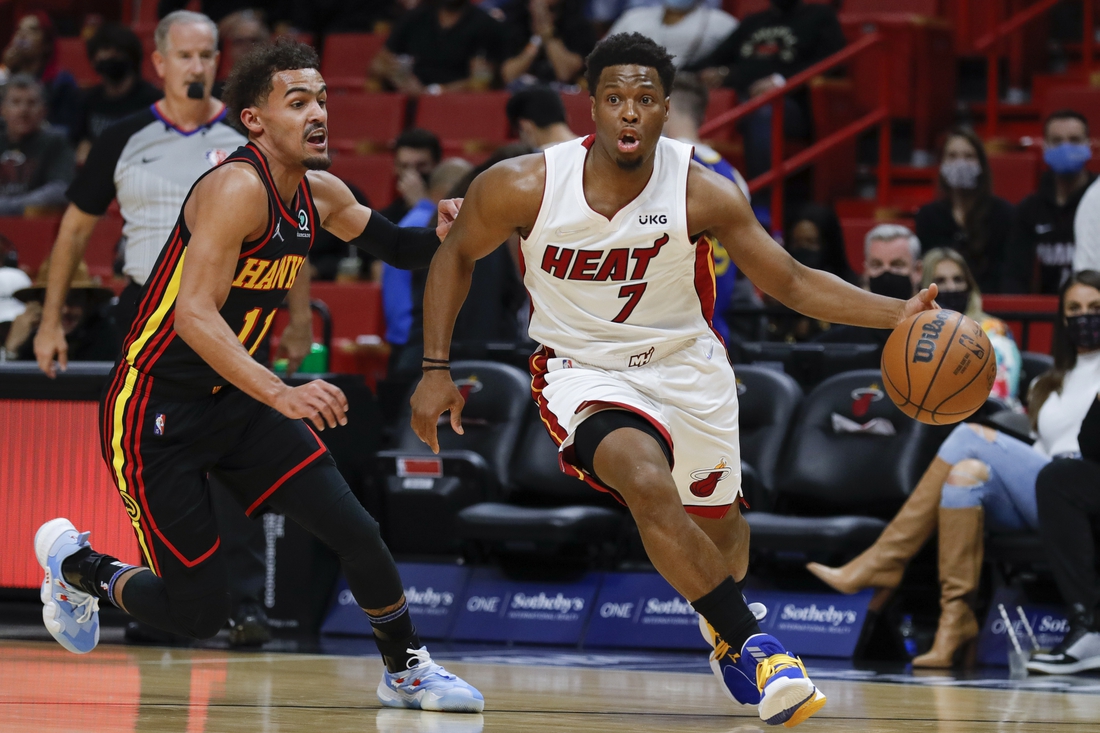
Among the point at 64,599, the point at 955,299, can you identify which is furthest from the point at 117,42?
the point at 64,599

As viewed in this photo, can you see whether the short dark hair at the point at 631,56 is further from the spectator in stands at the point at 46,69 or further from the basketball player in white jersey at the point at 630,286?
the spectator in stands at the point at 46,69

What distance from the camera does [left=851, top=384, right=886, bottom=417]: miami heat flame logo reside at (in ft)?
22.5

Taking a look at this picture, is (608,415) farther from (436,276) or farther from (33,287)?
(33,287)

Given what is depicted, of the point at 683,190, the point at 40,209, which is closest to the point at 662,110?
the point at 683,190

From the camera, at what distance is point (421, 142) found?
29.2 ft

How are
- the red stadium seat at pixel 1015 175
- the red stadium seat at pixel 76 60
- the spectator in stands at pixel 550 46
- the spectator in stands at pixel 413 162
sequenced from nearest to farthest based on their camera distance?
the spectator in stands at pixel 413 162 < the red stadium seat at pixel 1015 175 < the spectator in stands at pixel 550 46 < the red stadium seat at pixel 76 60

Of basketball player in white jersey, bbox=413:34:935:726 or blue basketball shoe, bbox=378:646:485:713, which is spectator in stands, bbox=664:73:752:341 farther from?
blue basketball shoe, bbox=378:646:485:713

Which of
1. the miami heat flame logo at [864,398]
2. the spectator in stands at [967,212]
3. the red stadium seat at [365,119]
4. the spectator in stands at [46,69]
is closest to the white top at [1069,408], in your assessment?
the miami heat flame logo at [864,398]

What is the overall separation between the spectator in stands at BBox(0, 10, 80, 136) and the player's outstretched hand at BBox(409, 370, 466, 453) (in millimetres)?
8086

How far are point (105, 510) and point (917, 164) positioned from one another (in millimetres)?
6127

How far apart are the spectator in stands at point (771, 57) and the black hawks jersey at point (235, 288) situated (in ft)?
18.6

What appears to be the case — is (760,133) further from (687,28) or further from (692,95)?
(692,95)

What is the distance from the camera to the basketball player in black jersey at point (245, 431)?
4.48 meters

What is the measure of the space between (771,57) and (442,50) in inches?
101
